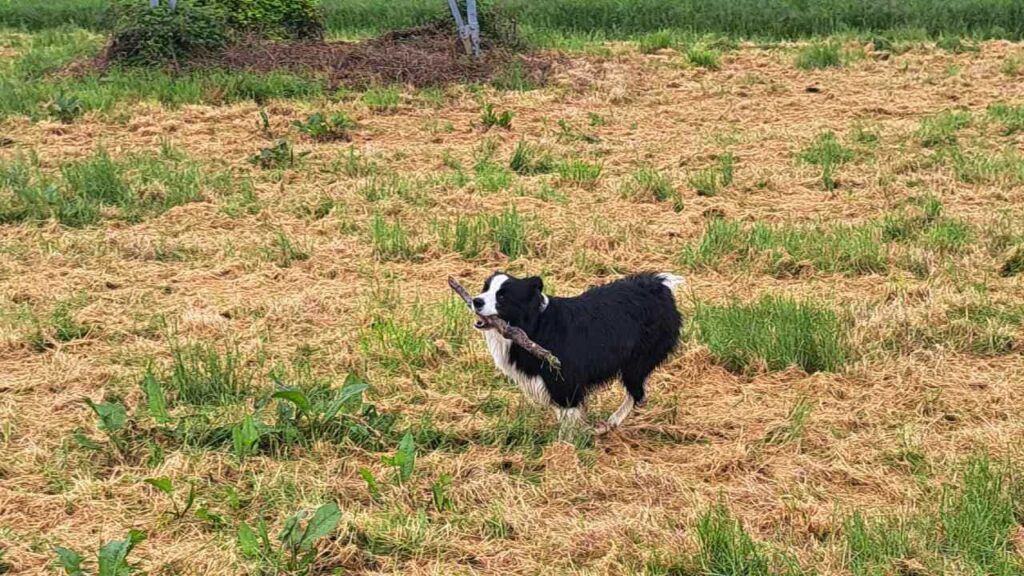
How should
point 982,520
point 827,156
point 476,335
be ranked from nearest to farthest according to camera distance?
point 982,520, point 476,335, point 827,156

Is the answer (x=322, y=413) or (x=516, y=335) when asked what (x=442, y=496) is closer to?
(x=516, y=335)

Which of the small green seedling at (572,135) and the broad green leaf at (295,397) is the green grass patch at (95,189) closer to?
the small green seedling at (572,135)

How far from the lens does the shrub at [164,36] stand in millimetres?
14109

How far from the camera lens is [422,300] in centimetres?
737

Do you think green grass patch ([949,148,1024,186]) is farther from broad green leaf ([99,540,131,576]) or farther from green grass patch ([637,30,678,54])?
broad green leaf ([99,540,131,576])

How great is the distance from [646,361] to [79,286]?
13.3ft

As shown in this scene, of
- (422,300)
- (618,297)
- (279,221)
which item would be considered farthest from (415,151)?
(618,297)

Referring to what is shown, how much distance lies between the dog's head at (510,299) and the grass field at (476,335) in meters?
0.63

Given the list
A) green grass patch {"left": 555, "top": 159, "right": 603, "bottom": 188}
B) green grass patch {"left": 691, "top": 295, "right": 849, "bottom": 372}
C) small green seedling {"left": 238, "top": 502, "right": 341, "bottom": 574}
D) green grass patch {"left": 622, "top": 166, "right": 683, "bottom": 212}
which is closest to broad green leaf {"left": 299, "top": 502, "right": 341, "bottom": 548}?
small green seedling {"left": 238, "top": 502, "right": 341, "bottom": 574}

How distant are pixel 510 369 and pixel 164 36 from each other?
10.4 meters

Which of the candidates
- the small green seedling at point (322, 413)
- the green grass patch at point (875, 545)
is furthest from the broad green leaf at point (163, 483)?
the green grass patch at point (875, 545)

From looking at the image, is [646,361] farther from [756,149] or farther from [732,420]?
[756,149]

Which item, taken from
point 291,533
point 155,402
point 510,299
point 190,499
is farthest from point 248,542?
point 510,299

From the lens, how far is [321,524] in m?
4.32
